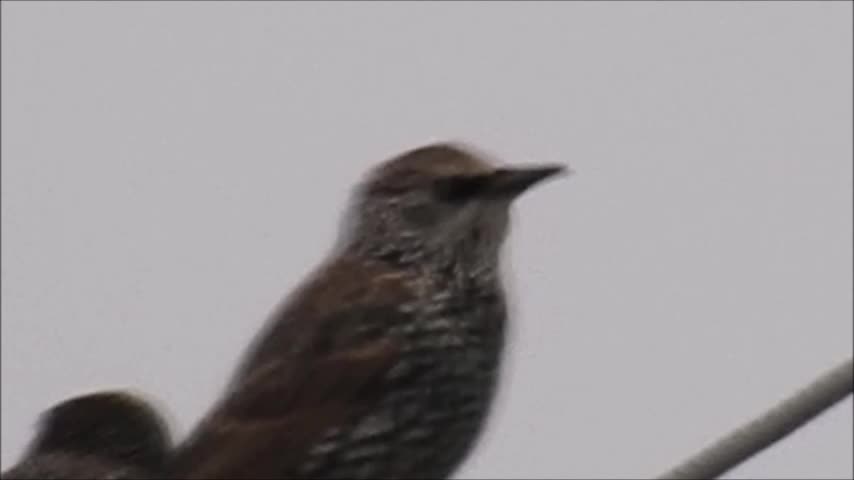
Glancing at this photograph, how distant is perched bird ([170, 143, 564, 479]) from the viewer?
672 centimetres

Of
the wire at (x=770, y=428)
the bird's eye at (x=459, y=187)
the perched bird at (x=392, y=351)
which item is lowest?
the wire at (x=770, y=428)

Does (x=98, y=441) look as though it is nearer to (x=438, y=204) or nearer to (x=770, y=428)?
(x=438, y=204)

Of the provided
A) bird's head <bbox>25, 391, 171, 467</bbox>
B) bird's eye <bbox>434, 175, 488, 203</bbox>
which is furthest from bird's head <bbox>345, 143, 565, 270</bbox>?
bird's head <bbox>25, 391, 171, 467</bbox>

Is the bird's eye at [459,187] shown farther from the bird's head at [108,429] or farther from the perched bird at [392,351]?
the bird's head at [108,429]

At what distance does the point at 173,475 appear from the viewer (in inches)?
272

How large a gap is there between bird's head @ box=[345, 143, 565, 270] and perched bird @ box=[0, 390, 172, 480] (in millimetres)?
1005

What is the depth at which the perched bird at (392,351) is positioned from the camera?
6.72 m

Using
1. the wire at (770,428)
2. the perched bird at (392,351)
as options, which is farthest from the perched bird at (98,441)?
the wire at (770,428)

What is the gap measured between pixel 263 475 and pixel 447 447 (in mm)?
424

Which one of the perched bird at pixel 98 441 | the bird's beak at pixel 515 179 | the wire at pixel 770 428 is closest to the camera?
the wire at pixel 770 428

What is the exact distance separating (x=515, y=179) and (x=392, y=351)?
49cm

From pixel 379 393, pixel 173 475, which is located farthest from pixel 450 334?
pixel 173 475

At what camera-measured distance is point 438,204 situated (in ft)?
23.2

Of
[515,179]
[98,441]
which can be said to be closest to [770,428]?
[515,179]
